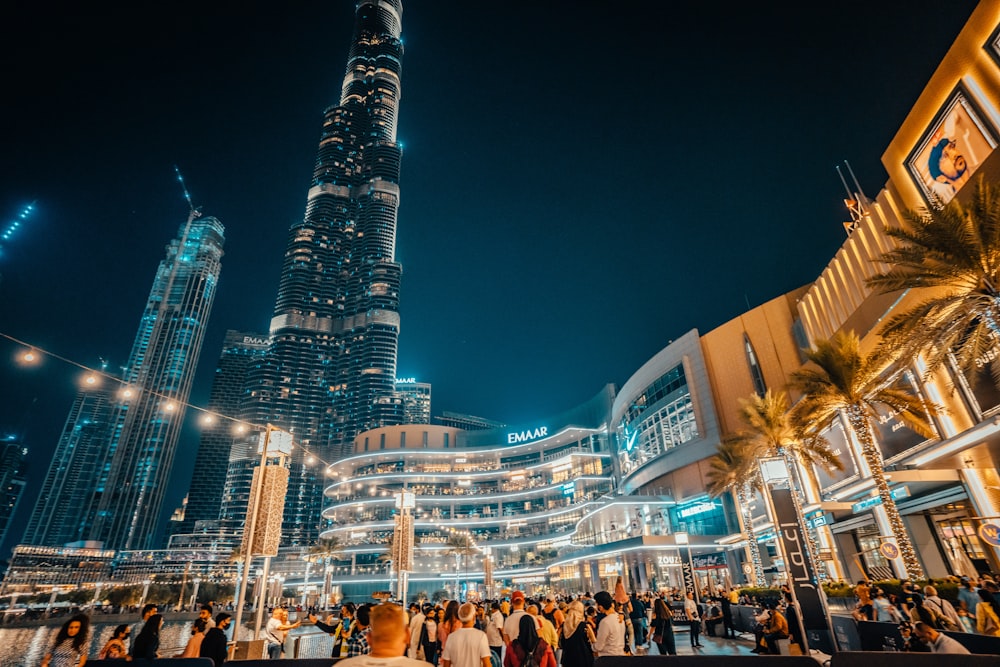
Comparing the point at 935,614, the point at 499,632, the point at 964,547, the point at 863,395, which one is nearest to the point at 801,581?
the point at 935,614

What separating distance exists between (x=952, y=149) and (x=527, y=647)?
23421 millimetres

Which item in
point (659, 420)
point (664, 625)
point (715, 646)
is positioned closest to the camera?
point (664, 625)

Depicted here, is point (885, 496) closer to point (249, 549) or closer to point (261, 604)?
point (261, 604)

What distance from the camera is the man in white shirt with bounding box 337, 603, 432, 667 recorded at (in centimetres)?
290

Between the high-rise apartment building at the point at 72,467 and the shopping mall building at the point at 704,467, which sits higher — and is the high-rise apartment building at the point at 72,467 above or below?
above

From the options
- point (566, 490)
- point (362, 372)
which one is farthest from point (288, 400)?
point (566, 490)

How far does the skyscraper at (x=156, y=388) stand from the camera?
147m

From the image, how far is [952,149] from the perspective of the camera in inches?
740

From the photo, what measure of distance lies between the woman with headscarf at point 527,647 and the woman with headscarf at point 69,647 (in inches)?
237

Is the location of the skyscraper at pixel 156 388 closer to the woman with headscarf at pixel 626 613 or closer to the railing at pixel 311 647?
the railing at pixel 311 647

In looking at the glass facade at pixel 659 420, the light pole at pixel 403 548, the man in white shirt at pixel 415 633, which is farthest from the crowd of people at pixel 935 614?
the glass facade at pixel 659 420

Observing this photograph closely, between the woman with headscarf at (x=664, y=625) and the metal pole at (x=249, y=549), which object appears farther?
the woman with headscarf at (x=664, y=625)

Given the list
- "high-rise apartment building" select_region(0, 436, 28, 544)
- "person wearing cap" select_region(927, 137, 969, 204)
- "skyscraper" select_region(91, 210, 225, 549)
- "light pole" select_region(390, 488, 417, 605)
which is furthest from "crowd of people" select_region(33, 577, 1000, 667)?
"skyscraper" select_region(91, 210, 225, 549)

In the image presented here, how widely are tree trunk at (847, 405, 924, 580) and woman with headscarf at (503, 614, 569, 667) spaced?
17.5 m
